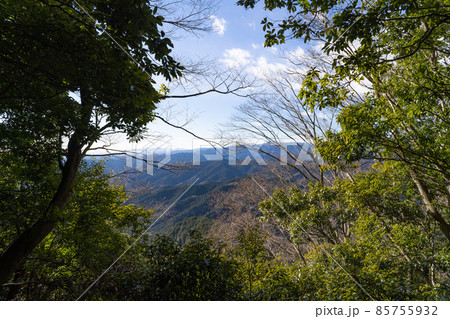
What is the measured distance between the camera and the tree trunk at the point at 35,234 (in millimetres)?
3551

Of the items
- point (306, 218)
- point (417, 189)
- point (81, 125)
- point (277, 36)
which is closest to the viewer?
point (277, 36)

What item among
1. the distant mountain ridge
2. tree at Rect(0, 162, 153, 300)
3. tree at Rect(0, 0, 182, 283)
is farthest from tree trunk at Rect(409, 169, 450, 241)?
tree at Rect(0, 162, 153, 300)

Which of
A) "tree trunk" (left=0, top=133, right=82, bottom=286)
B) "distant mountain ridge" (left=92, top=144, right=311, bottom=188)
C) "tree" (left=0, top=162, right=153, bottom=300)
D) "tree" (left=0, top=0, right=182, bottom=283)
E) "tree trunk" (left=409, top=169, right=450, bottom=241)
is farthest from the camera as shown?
"distant mountain ridge" (left=92, top=144, right=311, bottom=188)

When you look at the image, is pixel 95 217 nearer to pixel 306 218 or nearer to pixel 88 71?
pixel 88 71

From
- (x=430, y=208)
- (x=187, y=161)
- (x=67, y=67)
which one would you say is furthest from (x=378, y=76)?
(x=187, y=161)

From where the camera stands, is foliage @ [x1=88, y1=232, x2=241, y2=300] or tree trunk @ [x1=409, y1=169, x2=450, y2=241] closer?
foliage @ [x1=88, y1=232, x2=241, y2=300]

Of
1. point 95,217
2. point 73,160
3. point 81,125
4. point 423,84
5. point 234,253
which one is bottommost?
point 234,253

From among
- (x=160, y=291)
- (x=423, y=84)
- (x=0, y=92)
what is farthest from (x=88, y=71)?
(x=423, y=84)

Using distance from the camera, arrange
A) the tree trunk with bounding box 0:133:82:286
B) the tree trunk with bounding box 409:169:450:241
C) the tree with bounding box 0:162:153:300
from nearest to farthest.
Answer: the tree trunk with bounding box 0:133:82:286
the tree trunk with bounding box 409:169:450:241
the tree with bounding box 0:162:153:300

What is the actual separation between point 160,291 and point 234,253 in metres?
1.47

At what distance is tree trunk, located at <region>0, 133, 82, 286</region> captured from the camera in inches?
140

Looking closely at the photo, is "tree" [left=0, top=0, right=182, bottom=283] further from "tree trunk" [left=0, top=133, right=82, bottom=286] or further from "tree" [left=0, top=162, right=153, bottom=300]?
"tree" [left=0, top=162, right=153, bottom=300]

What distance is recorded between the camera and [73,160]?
4.47 m

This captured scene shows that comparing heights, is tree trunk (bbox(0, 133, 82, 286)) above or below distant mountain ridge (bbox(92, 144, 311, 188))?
below
